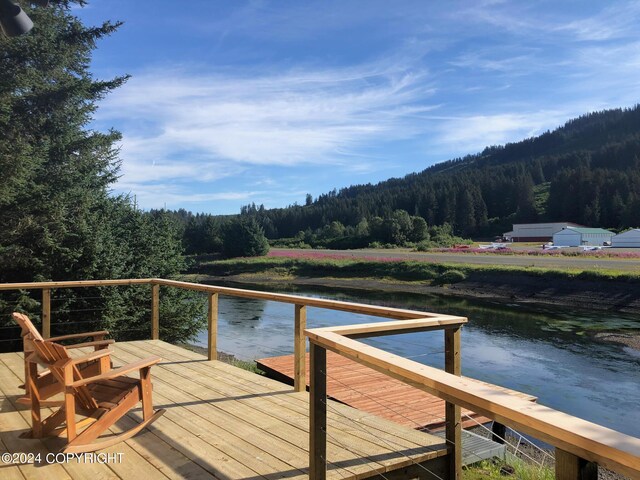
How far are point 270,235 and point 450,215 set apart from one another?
120 feet

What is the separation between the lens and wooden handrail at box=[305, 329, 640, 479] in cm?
95

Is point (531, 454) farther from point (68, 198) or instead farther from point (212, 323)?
point (68, 198)

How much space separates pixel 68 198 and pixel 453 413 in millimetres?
9457

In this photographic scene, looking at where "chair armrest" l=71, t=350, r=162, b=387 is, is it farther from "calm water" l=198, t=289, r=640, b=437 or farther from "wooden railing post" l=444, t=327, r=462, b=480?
"calm water" l=198, t=289, r=640, b=437

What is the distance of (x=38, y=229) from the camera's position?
30.9ft

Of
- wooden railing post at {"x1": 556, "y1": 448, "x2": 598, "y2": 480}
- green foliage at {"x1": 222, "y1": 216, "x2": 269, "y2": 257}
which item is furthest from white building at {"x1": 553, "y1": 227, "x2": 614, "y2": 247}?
Answer: wooden railing post at {"x1": 556, "y1": 448, "x2": 598, "y2": 480}

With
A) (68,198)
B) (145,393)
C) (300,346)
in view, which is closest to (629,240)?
(68,198)

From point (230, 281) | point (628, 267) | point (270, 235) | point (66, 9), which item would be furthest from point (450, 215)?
point (66, 9)

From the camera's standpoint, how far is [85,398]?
2.93 m

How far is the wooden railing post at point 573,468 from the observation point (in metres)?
1.06

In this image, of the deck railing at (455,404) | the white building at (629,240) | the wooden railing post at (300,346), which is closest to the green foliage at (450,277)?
the wooden railing post at (300,346)

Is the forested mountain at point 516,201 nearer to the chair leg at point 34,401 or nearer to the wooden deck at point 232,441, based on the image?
the wooden deck at point 232,441

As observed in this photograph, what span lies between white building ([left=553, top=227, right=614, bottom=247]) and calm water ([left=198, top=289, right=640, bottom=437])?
131 ft

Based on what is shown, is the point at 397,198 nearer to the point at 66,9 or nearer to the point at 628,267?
the point at 628,267
